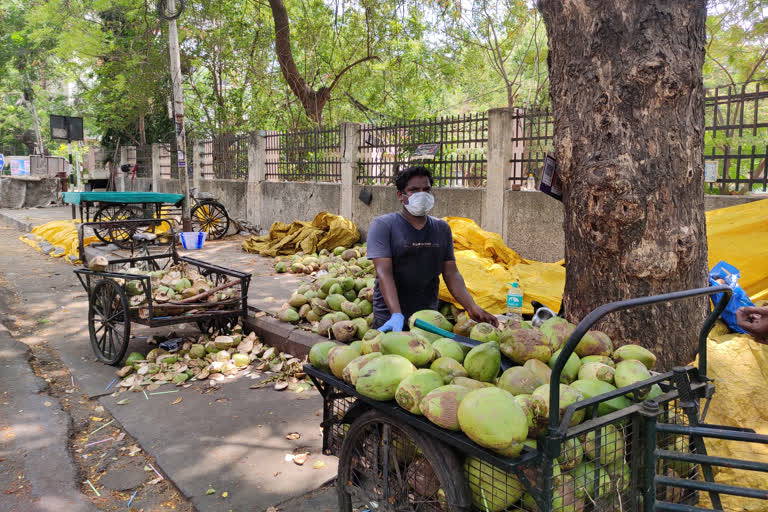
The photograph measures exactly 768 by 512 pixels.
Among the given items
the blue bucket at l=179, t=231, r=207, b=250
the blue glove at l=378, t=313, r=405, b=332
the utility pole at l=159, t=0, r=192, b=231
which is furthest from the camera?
the utility pole at l=159, t=0, r=192, b=231

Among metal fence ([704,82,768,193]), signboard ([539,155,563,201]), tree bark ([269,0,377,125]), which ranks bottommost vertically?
signboard ([539,155,563,201])

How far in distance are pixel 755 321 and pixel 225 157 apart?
14.5 meters

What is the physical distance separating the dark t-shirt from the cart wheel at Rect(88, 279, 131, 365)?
2411mm

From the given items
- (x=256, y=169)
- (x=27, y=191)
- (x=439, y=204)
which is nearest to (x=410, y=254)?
(x=439, y=204)

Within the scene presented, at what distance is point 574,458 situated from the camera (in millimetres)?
1593

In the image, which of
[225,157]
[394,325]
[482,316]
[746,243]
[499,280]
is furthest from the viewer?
[225,157]

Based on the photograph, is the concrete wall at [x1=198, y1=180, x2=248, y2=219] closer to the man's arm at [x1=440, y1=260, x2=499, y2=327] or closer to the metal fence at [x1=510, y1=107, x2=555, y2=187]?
the metal fence at [x1=510, y1=107, x2=555, y2=187]

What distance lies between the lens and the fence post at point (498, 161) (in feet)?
26.1

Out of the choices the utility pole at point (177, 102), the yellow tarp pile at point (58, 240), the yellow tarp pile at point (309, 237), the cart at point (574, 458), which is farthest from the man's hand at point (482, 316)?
the utility pole at point (177, 102)

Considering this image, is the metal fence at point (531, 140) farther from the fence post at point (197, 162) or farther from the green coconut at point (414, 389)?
the fence post at point (197, 162)

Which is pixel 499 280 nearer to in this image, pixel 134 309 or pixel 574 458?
pixel 134 309

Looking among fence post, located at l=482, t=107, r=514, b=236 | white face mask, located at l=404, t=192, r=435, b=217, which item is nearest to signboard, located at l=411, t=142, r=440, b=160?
fence post, located at l=482, t=107, r=514, b=236

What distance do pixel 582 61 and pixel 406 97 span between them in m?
16.3

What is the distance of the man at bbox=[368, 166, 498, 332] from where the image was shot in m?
3.70
